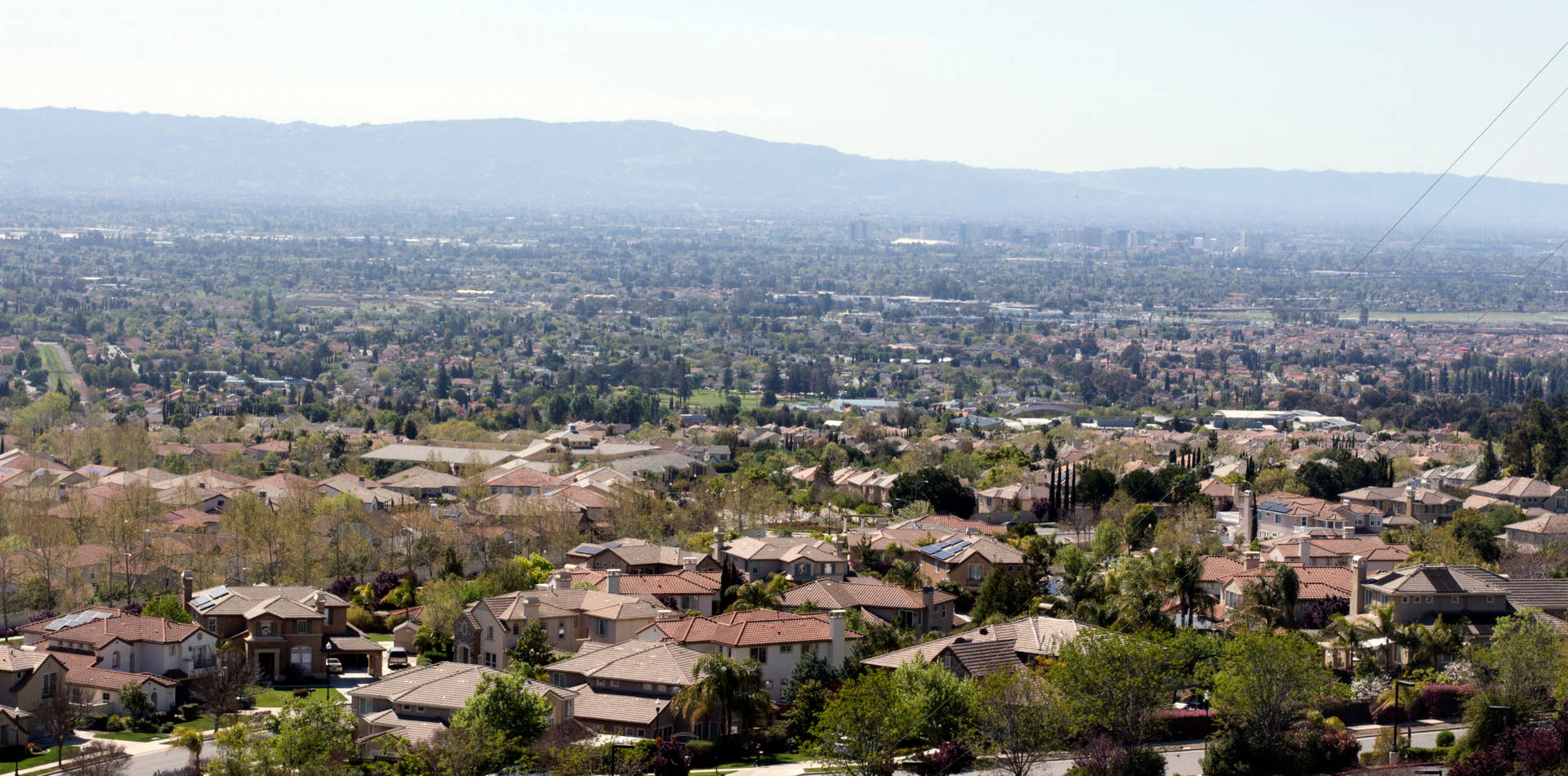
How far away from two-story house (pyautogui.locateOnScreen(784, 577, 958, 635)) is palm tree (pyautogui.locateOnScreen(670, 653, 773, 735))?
607 cm

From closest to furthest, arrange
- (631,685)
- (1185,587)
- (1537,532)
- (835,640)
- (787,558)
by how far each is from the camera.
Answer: (631,685), (835,640), (1185,587), (787,558), (1537,532)

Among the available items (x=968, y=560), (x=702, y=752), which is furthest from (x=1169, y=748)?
(x=968, y=560)

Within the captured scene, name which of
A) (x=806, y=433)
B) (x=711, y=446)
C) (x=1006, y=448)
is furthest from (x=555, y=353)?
(x=1006, y=448)

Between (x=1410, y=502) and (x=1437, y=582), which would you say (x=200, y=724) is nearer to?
(x=1437, y=582)

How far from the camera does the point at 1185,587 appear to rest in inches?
1574

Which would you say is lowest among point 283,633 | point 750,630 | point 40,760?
point 40,760

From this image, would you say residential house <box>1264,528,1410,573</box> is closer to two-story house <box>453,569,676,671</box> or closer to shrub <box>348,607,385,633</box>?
two-story house <box>453,569,676,671</box>

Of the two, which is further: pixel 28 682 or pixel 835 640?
pixel 835 640

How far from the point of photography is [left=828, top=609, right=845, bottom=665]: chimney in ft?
118

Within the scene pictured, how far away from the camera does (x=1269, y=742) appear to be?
32094 millimetres

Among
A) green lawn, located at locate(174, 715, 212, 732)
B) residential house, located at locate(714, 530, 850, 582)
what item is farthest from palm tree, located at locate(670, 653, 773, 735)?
residential house, located at locate(714, 530, 850, 582)

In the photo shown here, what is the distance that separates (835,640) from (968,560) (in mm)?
10411

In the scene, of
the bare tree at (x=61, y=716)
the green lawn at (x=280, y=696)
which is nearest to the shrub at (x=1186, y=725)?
the green lawn at (x=280, y=696)

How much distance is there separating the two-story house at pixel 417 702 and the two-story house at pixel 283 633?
3.68m
